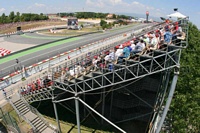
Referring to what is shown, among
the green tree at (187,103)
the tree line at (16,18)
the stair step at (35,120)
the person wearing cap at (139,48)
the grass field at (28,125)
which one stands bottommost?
the grass field at (28,125)

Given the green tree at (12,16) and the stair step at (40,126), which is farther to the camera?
the green tree at (12,16)

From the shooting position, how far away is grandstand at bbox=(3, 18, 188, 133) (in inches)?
488

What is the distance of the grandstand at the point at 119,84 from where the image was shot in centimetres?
1239

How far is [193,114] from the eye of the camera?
14898mm

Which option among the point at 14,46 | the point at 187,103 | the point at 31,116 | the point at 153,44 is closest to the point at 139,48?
the point at 153,44

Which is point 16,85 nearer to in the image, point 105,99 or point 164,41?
point 105,99

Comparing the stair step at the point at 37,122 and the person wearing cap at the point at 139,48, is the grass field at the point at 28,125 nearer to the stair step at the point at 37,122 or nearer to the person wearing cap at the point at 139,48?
the stair step at the point at 37,122

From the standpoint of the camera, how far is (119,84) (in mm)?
17516

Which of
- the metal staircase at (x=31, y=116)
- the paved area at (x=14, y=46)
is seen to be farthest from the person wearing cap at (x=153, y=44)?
the paved area at (x=14, y=46)

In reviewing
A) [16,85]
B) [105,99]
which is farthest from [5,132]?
[105,99]

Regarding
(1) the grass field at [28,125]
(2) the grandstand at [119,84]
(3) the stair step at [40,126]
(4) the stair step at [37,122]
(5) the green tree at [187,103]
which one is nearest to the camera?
(2) the grandstand at [119,84]

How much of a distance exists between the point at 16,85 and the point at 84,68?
1382cm

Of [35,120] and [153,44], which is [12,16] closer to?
[35,120]

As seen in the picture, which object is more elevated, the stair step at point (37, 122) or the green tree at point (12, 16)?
the green tree at point (12, 16)
